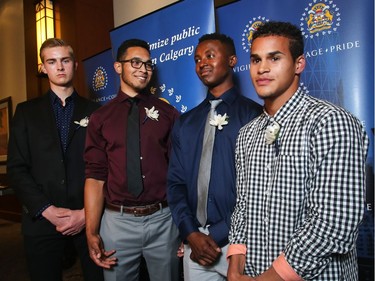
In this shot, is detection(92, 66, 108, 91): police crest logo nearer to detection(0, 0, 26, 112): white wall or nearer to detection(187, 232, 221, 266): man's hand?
detection(187, 232, 221, 266): man's hand

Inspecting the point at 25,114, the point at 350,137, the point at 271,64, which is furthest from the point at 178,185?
the point at 25,114

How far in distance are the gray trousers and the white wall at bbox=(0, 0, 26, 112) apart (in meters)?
4.64

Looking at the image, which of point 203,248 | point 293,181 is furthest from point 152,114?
point 293,181

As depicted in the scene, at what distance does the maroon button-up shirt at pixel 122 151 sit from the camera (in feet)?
6.40

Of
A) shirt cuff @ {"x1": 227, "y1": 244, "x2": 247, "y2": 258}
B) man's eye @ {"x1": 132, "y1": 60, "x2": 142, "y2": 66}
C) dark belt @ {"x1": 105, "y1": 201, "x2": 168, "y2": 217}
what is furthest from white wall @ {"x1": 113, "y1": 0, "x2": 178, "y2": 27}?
shirt cuff @ {"x1": 227, "y1": 244, "x2": 247, "y2": 258}

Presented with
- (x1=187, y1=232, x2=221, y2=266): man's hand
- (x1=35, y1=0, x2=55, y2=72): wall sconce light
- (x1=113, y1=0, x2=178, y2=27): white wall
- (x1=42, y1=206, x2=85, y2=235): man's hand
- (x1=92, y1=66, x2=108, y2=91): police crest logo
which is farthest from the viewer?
(x1=35, y1=0, x2=55, y2=72): wall sconce light

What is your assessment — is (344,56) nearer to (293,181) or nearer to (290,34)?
(290,34)

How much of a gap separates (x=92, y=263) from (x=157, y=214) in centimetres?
53

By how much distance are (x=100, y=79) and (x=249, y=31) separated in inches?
73.0

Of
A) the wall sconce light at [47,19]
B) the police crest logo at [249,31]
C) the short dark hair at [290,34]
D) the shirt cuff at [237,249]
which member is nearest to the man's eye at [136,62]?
the police crest logo at [249,31]

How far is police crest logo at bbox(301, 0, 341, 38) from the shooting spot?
196 centimetres

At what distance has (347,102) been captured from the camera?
6.36 feet

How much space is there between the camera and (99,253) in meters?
1.92

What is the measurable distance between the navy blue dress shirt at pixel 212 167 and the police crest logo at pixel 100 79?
75.9 inches
